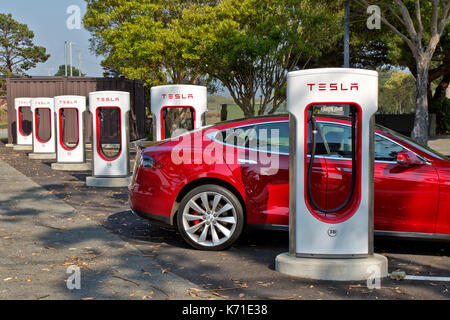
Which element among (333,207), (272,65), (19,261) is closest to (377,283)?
(333,207)

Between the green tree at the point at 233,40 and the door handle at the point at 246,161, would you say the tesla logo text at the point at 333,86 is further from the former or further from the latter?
the green tree at the point at 233,40

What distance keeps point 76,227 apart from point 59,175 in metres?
6.63

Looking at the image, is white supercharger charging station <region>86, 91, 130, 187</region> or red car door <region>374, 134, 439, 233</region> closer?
red car door <region>374, 134, 439, 233</region>

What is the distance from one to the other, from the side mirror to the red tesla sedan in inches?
0.4

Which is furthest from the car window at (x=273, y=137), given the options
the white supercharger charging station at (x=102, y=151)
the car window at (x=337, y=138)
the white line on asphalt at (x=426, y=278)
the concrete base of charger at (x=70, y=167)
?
the concrete base of charger at (x=70, y=167)

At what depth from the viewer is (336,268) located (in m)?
5.02

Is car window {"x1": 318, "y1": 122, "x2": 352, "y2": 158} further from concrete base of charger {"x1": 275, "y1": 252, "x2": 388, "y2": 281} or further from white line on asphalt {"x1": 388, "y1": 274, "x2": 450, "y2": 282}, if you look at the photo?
white line on asphalt {"x1": 388, "y1": 274, "x2": 450, "y2": 282}

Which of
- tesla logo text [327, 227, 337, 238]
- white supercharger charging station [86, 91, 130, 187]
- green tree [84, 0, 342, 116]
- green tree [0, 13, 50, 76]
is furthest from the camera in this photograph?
green tree [0, 13, 50, 76]

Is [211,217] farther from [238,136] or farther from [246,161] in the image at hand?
[238,136]

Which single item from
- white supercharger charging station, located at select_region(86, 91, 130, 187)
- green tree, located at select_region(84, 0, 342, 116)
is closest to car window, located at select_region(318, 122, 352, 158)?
white supercharger charging station, located at select_region(86, 91, 130, 187)

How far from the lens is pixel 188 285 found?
4.82 m

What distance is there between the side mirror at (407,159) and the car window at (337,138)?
0.51m

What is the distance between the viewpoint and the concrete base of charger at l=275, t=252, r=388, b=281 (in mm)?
5016

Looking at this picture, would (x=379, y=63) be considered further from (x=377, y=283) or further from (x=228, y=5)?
(x=377, y=283)
